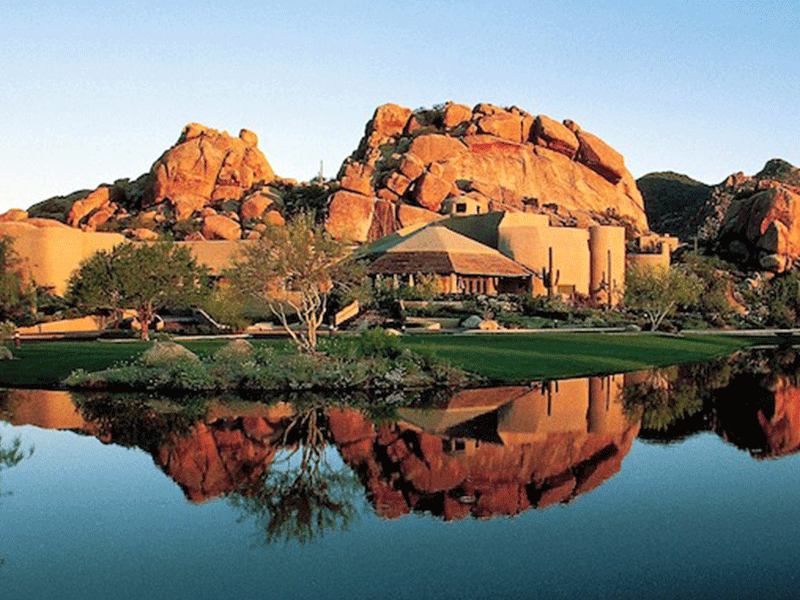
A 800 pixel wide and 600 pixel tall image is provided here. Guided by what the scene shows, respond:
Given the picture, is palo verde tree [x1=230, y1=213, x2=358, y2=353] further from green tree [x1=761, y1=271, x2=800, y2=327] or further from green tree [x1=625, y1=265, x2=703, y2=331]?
green tree [x1=761, y1=271, x2=800, y2=327]

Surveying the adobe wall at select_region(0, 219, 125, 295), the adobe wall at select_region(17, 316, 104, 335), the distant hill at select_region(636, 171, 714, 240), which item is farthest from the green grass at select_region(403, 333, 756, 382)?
the distant hill at select_region(636, 171, 714, 240)

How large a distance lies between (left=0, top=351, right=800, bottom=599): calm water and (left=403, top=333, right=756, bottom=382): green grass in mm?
6593

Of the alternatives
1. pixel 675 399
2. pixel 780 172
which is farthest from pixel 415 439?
pixel 780 172

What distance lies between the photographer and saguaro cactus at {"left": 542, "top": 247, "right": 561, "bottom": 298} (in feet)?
220

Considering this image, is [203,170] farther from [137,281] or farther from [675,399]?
[675,399]

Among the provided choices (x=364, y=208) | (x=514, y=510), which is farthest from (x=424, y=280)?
(x=514, y=510)

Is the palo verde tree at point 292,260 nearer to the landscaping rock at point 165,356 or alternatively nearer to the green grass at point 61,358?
the landscaping rock at point 165,356

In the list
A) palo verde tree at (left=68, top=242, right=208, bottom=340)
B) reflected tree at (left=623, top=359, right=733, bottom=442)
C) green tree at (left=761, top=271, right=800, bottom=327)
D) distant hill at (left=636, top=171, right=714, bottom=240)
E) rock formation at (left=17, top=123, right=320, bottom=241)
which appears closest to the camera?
reflected tree at (left=623, top=359, right=733, bottom=442)

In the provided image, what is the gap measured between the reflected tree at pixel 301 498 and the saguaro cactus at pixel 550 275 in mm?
53378

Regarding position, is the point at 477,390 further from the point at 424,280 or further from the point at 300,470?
the point at 424,280

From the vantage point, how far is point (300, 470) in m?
13.5

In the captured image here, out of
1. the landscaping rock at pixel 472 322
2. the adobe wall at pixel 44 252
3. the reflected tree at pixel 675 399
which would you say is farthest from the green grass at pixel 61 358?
the adobe wall at pixel 44 252

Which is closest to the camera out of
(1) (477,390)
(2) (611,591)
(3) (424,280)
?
(2) (611,591)

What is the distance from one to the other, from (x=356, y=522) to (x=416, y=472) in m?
2.68
